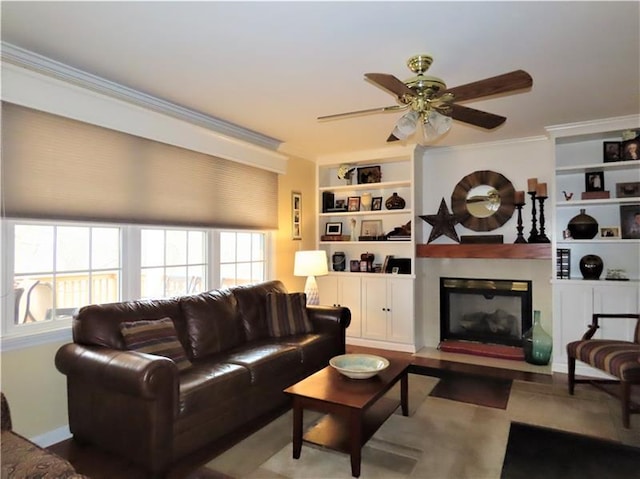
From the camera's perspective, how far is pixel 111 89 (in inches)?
115

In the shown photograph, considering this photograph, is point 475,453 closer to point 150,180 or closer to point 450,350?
point 450,350

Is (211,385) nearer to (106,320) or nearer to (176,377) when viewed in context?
(176,377)

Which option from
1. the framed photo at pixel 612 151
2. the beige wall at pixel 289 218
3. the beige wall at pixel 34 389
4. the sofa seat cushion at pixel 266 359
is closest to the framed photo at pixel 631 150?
the framed photo at pixel 612 151

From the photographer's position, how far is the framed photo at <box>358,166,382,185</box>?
17.0 feet

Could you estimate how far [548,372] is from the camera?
13.1 ft

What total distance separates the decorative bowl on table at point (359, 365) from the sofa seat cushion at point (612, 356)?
1619 mm

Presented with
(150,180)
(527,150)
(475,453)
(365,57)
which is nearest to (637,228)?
(527,150)

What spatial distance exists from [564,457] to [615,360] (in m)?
0.93

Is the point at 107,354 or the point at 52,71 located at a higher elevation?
the point at 52,71

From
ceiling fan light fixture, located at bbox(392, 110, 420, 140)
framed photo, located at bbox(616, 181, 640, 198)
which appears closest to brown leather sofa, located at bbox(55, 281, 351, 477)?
ceiling fan light fixture, located at bbox(392, 110, 420, 140)

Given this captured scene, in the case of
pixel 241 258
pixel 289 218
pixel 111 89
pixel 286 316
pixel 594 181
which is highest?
pixel 111 89

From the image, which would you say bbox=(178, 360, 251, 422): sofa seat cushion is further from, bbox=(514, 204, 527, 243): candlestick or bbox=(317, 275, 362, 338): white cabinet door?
bbox=(514, 204, 527, 243): candlestick

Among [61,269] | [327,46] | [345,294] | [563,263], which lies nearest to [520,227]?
[563,263]

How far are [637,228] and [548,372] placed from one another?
1.63 metres
